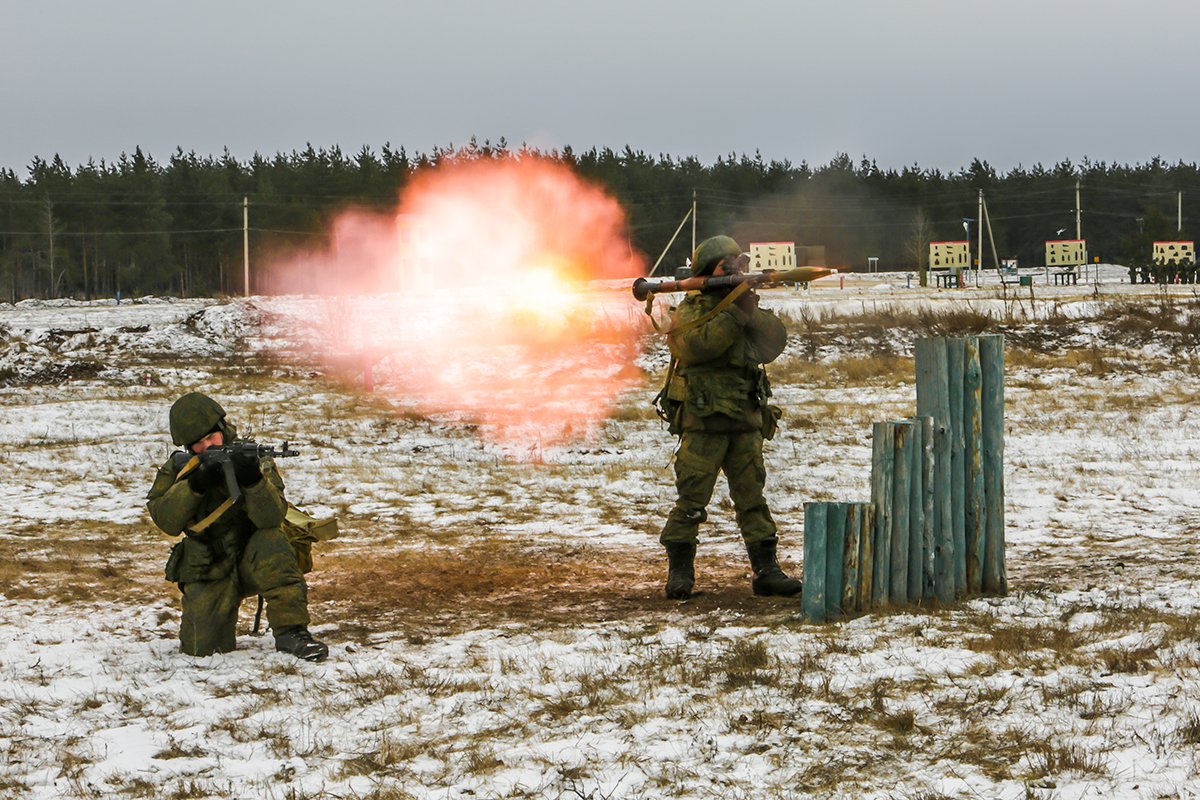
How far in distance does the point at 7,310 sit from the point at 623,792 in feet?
138

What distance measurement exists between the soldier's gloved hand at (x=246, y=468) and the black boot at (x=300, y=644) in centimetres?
93

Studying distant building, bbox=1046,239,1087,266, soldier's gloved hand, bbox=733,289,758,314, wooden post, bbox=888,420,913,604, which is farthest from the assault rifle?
distant building, bbox=1046,239,1087,266

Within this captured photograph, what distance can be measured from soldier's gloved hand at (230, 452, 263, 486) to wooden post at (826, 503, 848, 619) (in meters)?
3.49

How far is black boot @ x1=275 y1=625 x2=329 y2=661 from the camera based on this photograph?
21.8 ft

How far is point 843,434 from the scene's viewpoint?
703 inches

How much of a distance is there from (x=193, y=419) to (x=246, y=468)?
51 cm

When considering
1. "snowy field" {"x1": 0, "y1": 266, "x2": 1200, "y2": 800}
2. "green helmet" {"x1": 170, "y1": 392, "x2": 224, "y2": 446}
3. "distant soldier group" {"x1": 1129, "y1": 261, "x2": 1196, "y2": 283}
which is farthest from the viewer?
"distant soldier group" {"x1": 1129, "y1": 261, "x2": 1196, "y2": 283}

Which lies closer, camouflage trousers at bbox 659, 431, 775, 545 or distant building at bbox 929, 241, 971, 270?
camouflage trousers at bbox 659, 431, 775, 545

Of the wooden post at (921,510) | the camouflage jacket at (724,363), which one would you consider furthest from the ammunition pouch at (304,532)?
the wooden post at (921,510)

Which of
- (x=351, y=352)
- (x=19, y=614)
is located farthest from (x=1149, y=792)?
(x=351, y=352)

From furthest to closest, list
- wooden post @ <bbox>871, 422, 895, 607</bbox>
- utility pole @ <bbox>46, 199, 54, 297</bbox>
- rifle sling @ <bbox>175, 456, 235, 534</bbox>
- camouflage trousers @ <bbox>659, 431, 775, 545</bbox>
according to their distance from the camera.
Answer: utility pole @ <bbox>46, 199, 54, 297</bbox>, camouflage trousers @ <bbox>659, 431, 775, 545</bbox>, wooden post @ <bbox>871, 422, 895, 607</bbox>, rifle sling @ <bbox>175, 456, 235, 534</bbox>

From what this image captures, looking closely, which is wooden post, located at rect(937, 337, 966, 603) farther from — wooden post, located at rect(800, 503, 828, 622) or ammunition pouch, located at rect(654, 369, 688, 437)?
ammunition pouch, located at rect(654, 369, 688, 437)

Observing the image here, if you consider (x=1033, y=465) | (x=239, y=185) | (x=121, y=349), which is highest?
(x=239, y=185)

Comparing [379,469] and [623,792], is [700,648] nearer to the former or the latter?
[623,792]
